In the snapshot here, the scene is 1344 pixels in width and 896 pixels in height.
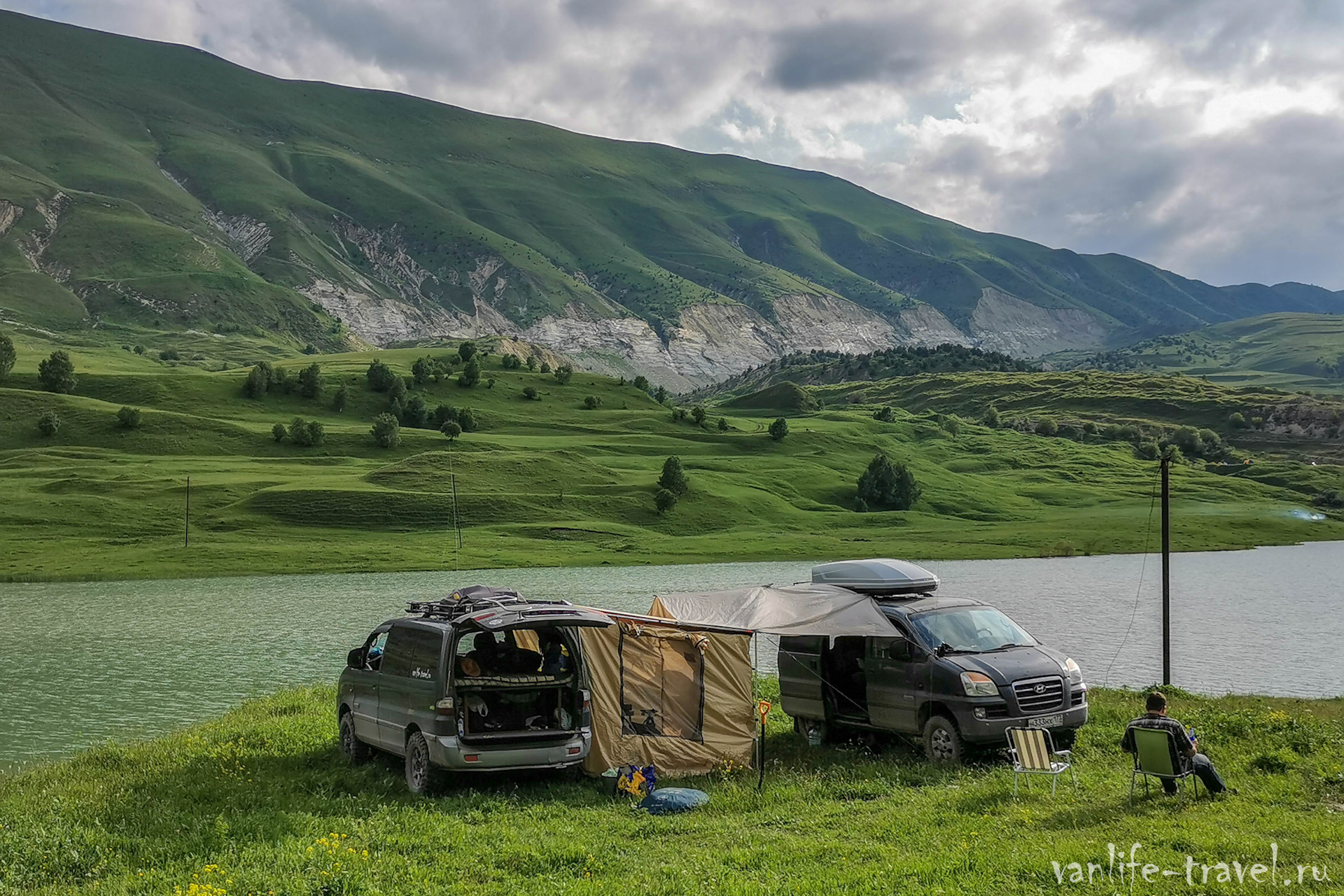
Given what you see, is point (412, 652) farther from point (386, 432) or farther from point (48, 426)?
point (48, 426)

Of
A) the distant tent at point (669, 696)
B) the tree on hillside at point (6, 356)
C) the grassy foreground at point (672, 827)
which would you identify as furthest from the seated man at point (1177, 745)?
the tree on hillside at point (6, 356)

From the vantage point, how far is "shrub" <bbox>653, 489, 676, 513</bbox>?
146m

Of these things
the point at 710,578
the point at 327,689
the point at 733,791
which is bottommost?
the point at 710,578

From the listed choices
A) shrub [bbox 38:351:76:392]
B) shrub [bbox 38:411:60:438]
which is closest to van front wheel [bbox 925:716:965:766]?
shrub [bbox 38:411:60:438]

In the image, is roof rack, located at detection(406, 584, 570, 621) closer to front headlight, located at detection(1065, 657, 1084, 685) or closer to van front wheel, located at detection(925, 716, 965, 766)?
van front wheel, located at detection(925, 716, 965, 766)

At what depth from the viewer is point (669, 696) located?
24125 mm

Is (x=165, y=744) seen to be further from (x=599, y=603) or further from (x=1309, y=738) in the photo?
(x=599, y=603)

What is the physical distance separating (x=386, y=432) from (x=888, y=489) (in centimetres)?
7985

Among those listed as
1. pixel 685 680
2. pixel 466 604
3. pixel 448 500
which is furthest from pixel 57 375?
pixel 685 680

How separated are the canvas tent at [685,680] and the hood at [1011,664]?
178cm

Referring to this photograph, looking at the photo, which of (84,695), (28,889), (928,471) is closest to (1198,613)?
(84,695)

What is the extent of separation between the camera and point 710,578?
9750 cm

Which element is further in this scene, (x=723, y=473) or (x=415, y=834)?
(x=723, y=473)

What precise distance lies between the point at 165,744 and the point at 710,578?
72.0m
